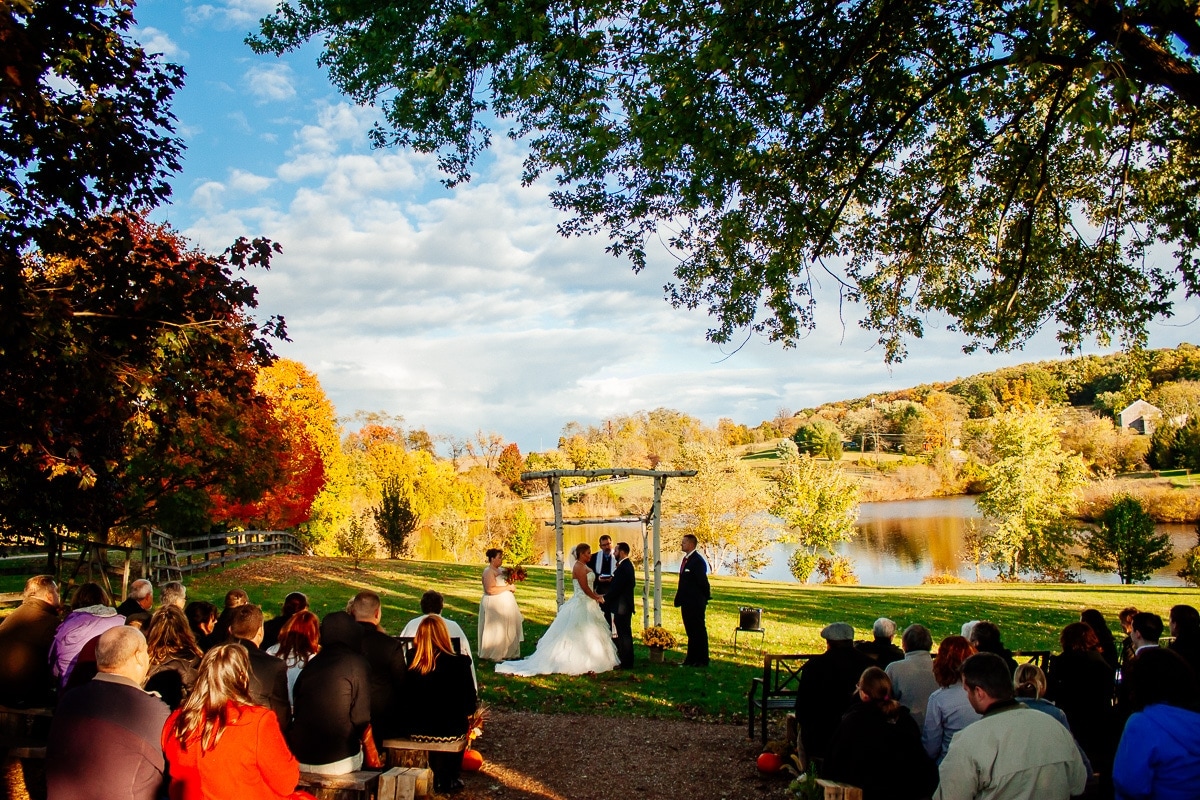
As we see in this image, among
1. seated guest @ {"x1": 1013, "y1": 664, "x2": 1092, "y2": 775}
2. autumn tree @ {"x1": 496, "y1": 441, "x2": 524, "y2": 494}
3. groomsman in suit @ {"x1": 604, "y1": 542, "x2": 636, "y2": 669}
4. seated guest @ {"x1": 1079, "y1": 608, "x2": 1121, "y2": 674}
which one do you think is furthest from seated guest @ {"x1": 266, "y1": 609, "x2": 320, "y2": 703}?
autumn tree @ {"x1": 496, "y1": 441, "x2": 524, "y2": 494}

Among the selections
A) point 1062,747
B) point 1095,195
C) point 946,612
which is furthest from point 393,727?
point 946,612

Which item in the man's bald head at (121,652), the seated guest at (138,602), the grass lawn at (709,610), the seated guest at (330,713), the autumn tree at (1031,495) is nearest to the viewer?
the man's bald head at (121,652)

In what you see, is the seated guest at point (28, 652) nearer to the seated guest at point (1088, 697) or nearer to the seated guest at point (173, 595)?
the seated guest at point (173, 595)

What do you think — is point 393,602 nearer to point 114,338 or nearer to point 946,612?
point 114,338

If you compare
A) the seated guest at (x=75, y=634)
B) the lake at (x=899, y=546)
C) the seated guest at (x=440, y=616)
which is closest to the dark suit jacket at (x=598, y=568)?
the seated guest at (x=440, y=616)

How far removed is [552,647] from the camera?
12086mm

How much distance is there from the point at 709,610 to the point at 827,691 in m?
12.9

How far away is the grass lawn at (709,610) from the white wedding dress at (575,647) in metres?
0.31

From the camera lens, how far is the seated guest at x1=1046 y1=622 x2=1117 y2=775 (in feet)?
19.4

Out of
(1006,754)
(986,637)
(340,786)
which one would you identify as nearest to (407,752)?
(340,786)

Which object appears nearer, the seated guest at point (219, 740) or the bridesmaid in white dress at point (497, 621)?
the seated guest at point (219, 740)

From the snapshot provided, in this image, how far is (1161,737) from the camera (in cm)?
390

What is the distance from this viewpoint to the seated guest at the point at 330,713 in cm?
557

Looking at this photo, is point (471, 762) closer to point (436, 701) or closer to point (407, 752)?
point (436, 701)
